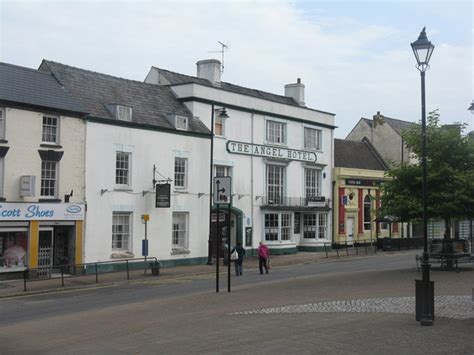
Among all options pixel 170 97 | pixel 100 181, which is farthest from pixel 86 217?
pixel 170 97

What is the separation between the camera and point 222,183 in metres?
17.8

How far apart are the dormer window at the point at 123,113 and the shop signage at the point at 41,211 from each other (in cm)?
506

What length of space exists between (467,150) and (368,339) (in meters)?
15.7

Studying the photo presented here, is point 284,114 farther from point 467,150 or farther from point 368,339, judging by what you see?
point 368,339

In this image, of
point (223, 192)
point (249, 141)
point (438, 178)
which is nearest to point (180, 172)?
point (249, 141)

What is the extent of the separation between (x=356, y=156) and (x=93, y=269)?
1155 inches

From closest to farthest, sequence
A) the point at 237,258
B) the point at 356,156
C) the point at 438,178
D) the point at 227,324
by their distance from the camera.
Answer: the point at 227,324 < the point at 438,178 < the point at 237,258 < the point at 356,156

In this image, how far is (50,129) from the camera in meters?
27.4

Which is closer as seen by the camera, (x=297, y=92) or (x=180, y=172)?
(x=180, y=172)

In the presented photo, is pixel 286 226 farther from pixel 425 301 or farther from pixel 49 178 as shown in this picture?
pixel 425 301

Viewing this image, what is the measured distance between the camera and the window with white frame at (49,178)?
88.6 feet

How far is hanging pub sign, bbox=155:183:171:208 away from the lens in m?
30.7

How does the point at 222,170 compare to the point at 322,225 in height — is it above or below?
above

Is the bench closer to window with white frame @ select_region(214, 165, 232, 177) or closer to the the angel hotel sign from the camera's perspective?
window with white frame @ select_region(214, 165, 232, 177)
